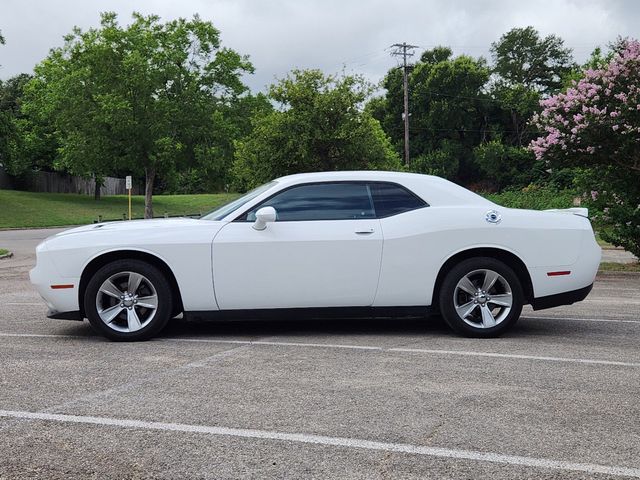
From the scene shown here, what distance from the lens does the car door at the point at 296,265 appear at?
659 cm

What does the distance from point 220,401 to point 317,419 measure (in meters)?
0.72

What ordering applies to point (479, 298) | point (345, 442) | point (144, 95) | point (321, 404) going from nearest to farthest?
point (345, 442)
point (321, 404)
point (479, 298)
point (144, 95)

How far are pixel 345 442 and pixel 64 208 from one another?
162ft

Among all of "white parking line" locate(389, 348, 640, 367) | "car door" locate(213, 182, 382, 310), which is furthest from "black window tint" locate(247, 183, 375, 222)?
"white parking line" locate(389, 348, 640, 367)

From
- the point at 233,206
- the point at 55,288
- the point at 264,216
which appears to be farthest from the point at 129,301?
the point at 264,216

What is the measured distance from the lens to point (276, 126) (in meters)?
32.5

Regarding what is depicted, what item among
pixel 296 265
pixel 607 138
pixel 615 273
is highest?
pixel 607 138

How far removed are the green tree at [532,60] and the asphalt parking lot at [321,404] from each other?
77715mm

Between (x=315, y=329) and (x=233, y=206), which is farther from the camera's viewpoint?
(x=315, y=329)

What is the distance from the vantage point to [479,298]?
675 cm

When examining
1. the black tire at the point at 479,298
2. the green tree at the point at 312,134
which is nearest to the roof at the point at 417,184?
the black tire at the point at 479,298

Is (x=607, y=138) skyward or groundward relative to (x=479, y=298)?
skyward

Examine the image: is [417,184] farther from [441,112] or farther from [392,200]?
[441,112]

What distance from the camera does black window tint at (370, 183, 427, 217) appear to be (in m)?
6.87
